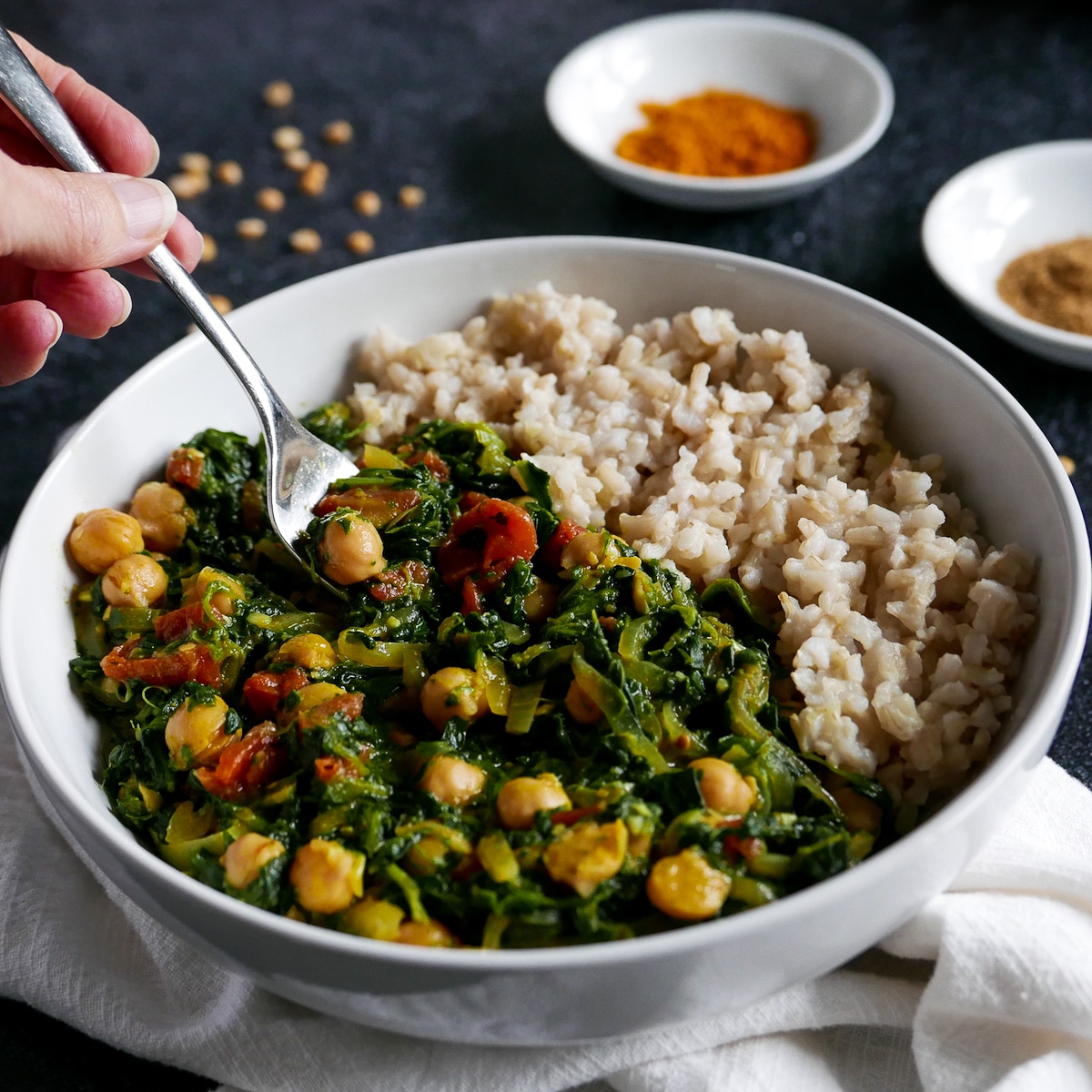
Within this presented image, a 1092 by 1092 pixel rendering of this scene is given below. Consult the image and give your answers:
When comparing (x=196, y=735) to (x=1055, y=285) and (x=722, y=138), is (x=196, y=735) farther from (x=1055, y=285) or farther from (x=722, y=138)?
(x=722, y=138)

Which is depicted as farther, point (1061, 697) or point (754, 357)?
point (754, 357)

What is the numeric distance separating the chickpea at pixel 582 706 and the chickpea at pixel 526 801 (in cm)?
28

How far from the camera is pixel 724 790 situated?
2.58 meters

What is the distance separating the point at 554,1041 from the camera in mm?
2477

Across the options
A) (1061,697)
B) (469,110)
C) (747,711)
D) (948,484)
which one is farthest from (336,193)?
(1061,697)

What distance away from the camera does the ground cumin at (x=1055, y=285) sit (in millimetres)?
4406

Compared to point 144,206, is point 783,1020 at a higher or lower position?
lower

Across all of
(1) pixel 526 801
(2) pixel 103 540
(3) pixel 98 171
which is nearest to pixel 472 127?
(3) pixel 98 171

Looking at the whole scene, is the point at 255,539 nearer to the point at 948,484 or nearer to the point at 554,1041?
the point at 554,1041

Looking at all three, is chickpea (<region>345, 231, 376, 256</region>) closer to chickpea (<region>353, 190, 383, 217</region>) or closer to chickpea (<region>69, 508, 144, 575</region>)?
chickpea (<region>353, 190, 383, 217</region>)

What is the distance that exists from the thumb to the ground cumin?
3208mm

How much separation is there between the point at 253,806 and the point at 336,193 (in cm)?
363

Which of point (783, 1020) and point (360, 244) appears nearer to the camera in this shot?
point (783, 1020)

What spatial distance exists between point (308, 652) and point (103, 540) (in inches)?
29.8
